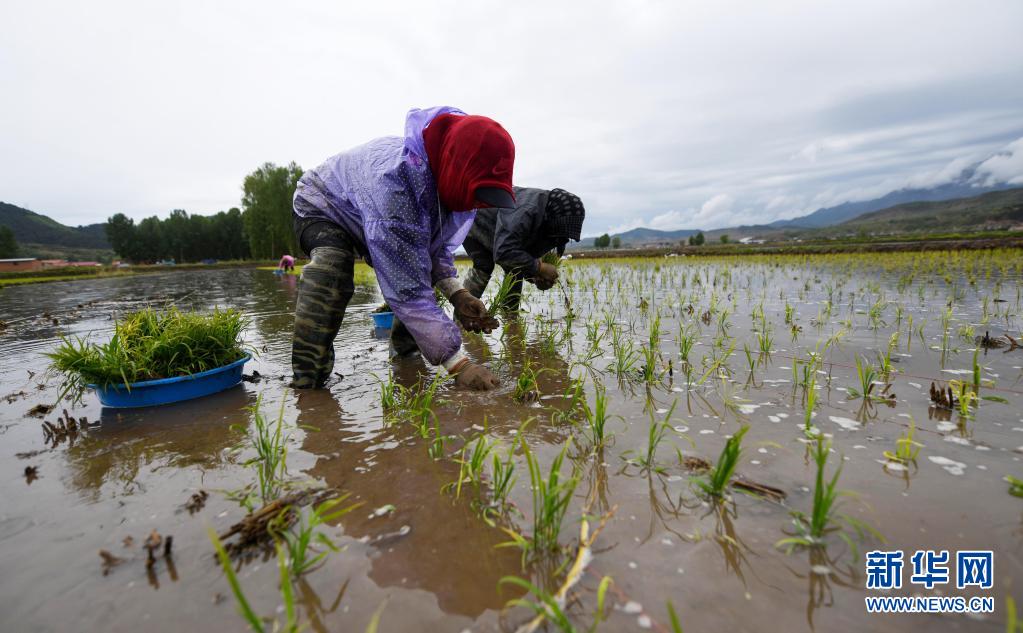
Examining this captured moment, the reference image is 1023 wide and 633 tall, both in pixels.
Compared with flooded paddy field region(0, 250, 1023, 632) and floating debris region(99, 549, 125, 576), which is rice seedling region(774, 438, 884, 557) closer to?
flooded paddy field region(0, 250, 1023, 632)

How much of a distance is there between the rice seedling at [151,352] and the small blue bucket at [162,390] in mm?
73

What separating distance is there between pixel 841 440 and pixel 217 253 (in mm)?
95444

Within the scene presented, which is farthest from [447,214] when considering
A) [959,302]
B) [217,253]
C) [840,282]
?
[217,253]

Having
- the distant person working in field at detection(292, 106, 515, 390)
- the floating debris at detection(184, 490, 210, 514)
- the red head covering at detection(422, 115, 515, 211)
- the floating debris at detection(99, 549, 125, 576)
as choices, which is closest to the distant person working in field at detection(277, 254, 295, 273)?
the distant person working in field at detection(292, 106, 515, 390)

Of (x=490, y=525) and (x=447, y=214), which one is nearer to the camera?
(x=490, y=525)

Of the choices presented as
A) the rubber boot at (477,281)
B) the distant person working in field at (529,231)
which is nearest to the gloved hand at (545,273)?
the distant person working in field at (529,231)

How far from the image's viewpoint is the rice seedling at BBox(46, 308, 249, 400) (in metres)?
2.70

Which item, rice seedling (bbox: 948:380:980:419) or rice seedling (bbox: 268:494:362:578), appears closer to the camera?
rice seedling (bbox: 268:494:362:578)

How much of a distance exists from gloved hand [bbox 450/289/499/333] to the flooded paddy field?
0.45 meters

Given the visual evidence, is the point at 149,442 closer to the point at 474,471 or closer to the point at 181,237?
the point at 474,471

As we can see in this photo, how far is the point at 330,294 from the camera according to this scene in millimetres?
3025

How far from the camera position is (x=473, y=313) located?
3.14m

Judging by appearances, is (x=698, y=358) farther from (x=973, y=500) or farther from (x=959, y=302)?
(x=959, y=302)

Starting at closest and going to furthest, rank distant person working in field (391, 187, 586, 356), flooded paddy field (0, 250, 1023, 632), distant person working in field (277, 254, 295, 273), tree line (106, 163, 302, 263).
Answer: flooded paddy field (0, 250, 1023, 632)
distant person working in field (391, 187, 586, 356)
distant person working in field (277, 254, 295, 273)
tree line (106, 163, 302, 263)
